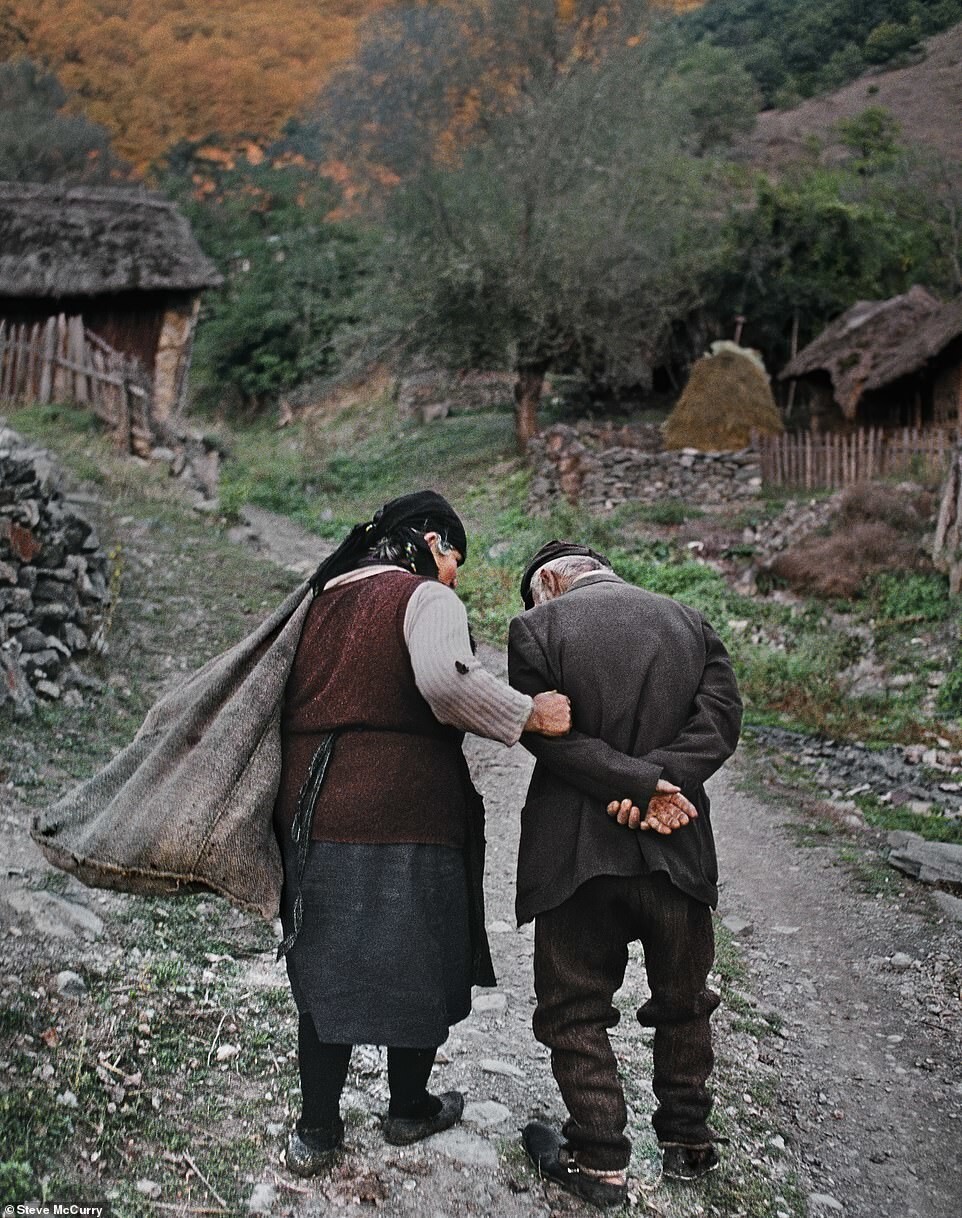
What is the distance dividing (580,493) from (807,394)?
24.9 ft

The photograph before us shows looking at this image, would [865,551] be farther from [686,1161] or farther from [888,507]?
[686,1161]

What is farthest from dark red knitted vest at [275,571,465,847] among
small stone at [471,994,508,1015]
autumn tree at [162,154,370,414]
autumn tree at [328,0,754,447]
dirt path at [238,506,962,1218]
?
autumn tree at [162,154,370,414]

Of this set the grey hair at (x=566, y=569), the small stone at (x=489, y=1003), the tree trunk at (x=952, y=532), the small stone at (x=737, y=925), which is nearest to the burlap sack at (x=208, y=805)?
the grey hair at (x=566, y=569)

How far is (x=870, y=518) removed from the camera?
1084cm

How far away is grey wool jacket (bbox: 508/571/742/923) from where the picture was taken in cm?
263

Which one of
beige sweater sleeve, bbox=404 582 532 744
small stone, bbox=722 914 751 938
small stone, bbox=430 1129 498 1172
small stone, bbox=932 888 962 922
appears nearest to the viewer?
beige sweater sleeve, bbox=404 582 532 744

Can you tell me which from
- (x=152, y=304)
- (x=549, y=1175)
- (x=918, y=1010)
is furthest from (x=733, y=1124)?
(x=152, y=304)

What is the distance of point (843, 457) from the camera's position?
14414 mm

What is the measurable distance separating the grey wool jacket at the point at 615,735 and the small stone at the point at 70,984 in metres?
1.44

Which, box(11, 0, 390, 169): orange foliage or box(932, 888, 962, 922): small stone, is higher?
box(11, 0, 390, 169): orange foliage

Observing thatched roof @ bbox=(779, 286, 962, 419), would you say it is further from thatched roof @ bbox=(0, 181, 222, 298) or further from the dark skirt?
the dark skirt

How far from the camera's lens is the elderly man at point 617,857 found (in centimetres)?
264

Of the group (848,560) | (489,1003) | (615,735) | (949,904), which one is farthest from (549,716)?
(848,560)

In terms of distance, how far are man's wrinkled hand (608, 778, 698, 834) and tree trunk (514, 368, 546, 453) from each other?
16.8m
